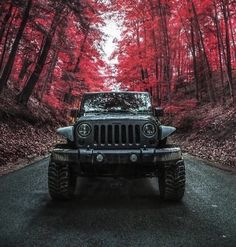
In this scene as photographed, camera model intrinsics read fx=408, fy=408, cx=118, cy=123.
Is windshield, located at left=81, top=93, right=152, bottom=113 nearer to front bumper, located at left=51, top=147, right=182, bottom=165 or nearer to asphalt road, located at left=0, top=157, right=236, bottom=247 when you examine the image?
asphalt road, located at left=0, top=157, right=236, bottom=247

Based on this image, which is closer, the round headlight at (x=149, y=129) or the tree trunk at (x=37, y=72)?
the round headlight at (x=149, y=129)

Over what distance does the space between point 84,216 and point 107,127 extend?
1.54 metres

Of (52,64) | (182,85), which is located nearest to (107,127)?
(52,64)

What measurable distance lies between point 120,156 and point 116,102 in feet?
8.07

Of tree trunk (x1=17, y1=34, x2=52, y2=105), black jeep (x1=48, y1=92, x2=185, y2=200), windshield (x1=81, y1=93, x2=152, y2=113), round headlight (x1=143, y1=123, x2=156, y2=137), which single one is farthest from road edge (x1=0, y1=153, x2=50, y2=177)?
tree trunk (x1=17, y1=34, x2=52, y2=105)

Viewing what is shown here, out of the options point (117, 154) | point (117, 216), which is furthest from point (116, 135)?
point (117, 216)

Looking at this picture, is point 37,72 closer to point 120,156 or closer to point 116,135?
point 116,135

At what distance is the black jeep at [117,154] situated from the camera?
253 inches

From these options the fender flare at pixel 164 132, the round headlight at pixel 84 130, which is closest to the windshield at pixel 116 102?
the fender flare at pixel 164 132

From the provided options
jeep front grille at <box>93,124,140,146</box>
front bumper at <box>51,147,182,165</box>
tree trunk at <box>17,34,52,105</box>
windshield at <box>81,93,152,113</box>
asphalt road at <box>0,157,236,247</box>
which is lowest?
asphalt road at <box>0,157,236,247</box>

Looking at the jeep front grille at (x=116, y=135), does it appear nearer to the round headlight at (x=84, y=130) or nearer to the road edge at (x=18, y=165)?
the round headlight at (x=84, y=130)

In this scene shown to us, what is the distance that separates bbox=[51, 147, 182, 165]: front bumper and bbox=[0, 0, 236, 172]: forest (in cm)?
749

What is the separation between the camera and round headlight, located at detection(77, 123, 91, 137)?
6766 mm

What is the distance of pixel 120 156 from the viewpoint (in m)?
6.39
